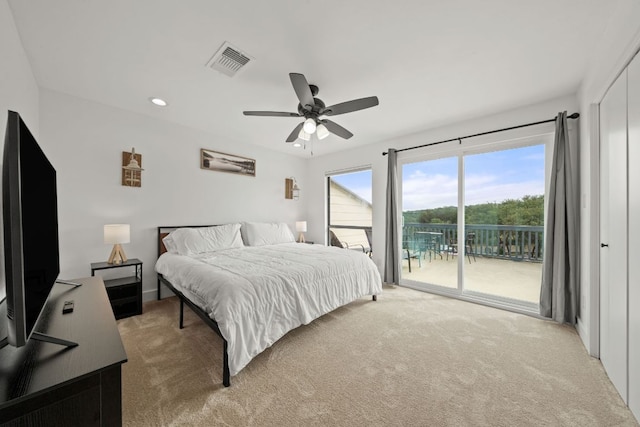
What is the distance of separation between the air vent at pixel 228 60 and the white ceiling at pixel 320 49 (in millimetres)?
54

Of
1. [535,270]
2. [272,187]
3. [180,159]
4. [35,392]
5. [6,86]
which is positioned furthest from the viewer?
[272,187]

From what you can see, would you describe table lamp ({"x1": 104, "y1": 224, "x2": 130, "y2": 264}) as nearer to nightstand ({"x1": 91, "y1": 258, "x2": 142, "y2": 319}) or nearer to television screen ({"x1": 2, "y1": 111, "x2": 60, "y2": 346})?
nightstand ({"x1": 91, "y1": 258, "x2": 142, "y2": 319})

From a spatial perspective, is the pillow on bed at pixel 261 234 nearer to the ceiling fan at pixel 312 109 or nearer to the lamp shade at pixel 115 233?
the lamp shade at pixel 115 233

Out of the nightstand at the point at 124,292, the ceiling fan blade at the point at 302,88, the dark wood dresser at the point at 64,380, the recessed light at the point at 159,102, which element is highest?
the recessed light at the point at 159,102

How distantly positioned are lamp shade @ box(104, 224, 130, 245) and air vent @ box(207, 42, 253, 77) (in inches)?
80.1

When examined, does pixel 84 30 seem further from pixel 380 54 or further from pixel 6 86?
pixel 380 54

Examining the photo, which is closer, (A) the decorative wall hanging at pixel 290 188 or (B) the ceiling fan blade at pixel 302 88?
(B) the ceiling fan blade at pixel 302 88

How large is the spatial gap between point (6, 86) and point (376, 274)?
11.8 feet

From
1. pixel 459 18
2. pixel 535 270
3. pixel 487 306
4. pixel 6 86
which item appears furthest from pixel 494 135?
pixel 6 86

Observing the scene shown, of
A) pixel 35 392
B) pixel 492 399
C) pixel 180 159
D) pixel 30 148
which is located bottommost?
pixel 492 399

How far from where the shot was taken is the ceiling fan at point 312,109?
2026 mm

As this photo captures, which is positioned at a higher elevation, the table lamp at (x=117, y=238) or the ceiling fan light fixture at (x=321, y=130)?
the ceiling fan light fixture at (x=321, y=130)

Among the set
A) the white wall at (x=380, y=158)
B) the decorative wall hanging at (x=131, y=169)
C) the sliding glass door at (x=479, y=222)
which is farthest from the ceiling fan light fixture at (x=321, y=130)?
the decorative wall hanging at (x=131, y=169)

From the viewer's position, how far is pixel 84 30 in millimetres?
1789
